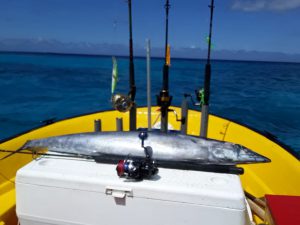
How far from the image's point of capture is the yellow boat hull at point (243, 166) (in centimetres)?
233

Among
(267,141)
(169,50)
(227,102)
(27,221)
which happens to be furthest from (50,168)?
(227,102)

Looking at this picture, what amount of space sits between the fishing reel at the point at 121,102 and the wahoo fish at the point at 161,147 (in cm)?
53

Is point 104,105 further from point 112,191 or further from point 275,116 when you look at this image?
point 112,191

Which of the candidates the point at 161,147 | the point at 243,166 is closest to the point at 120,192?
the point at 161,147

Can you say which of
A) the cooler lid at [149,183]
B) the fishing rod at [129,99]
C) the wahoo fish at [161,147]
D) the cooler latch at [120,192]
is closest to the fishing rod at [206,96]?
the fishing rod at [129,99]

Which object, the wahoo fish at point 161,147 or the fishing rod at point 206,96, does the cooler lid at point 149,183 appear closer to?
the wahoo fish at point 161,147

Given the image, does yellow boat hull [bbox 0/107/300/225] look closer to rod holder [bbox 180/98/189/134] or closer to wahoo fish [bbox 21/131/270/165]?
wahoo fish [bbox 21/131/270/165]

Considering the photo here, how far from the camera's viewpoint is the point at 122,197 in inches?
57.7

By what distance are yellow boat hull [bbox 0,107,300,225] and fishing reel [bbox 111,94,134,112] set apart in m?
0.92

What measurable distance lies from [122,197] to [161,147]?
0.43 m

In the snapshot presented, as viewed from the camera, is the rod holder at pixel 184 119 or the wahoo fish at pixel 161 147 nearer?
the wahoo fish at pixel 161 147

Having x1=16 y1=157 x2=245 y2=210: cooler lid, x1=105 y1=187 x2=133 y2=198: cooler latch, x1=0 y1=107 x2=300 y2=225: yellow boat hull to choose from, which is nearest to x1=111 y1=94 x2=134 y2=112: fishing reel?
x1=16 y1=157 x2=245 y2=210: cooler lid

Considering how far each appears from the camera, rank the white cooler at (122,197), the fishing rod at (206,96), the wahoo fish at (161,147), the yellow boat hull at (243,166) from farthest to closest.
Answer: the fishing rod at (206,96)
the yellow boat hull at (243,166)
the wahoo fish at (161,147)
the white cooler at (122,197)

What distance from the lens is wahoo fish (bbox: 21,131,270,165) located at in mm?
1721
